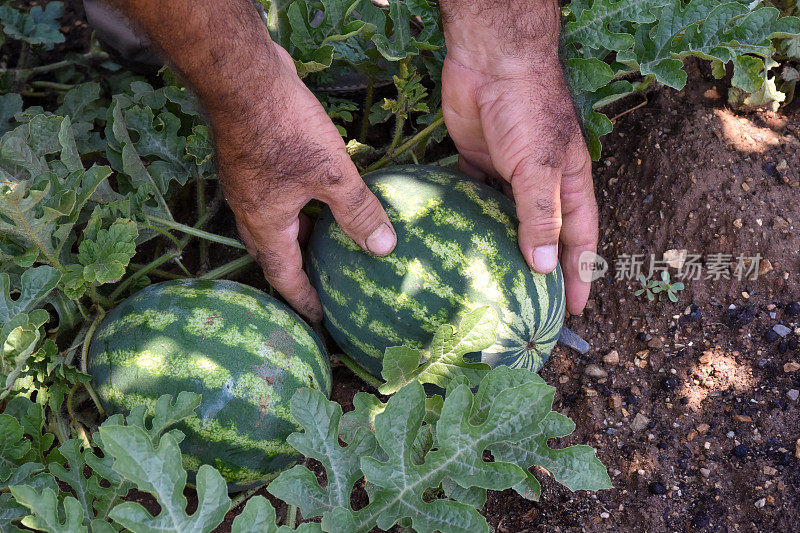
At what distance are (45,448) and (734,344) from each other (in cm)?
242

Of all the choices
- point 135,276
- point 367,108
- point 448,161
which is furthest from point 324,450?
point 367,108

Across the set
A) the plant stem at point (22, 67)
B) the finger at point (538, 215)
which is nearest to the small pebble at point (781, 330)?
the finger at point (538, 215)

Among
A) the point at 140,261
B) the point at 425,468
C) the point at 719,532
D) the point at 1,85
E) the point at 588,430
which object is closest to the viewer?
the point at 425,468

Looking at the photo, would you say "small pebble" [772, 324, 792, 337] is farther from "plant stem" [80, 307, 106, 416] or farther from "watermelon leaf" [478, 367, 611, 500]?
"plant stem" [80, 307, 106, 416]

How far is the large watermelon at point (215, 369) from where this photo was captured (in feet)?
Answer: 6.89

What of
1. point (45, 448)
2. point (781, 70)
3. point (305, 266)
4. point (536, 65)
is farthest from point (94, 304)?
point (781, 70)

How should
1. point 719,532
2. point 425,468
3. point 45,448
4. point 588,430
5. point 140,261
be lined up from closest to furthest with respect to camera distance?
point 425,468, point 45,448, point 719,532, point 588,430, point 140,261

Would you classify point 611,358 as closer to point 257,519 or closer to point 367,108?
point 367,108

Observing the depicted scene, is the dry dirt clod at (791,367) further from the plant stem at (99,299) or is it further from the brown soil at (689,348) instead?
the plant stem at (99,299)

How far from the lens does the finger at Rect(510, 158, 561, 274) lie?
226 centimetres

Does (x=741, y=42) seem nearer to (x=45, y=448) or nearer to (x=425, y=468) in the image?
(x=425, y=468)

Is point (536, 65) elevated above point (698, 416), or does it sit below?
above

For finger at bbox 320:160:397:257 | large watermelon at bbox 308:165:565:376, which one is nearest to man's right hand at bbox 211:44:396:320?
finger at bbox 320:160:397:257

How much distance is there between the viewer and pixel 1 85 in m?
3.39
